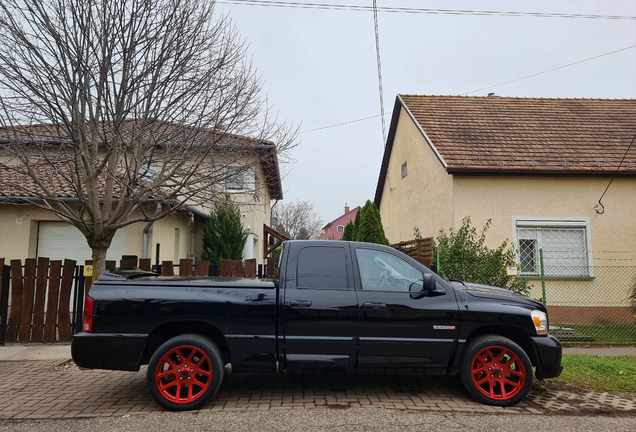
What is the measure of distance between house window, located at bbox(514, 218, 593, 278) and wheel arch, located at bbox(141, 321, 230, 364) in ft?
27.2

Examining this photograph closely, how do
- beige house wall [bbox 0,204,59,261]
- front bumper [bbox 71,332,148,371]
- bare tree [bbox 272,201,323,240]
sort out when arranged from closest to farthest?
front bumper [bbox 71,332,148,371]
beige house wall [bbox 0,204,59,261]
bare tree [bbox 272,201,323,240]

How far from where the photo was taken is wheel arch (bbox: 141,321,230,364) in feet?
15.7

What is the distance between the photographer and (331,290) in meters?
4.78

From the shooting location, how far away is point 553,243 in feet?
35.3

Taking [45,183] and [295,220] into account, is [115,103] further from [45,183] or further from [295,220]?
[295,220]

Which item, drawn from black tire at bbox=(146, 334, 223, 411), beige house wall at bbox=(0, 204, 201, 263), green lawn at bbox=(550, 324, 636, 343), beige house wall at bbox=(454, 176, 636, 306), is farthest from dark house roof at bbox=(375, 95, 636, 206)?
black tire at bbox=(146, 334, 223, 411)

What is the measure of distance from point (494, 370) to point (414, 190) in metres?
9.77

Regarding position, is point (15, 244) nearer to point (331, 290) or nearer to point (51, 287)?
point (51, 287)

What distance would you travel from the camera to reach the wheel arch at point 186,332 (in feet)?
15.7

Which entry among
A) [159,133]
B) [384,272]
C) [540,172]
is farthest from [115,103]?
[540,172]

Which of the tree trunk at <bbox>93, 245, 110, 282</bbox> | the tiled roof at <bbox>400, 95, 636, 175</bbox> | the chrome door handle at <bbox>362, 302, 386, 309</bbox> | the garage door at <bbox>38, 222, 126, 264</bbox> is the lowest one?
the chrome door handle at <bbox>362, 302, 386, 309</bbox>

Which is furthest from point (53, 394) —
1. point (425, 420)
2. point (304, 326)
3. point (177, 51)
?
point (177, 51)

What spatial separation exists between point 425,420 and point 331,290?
5.15ft

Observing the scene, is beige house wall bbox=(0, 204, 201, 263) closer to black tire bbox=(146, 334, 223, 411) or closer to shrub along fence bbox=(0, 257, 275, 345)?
shrub along fence bbox=(0, 257, 275, 345)
